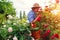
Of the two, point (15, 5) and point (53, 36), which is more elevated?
point (15, 5)

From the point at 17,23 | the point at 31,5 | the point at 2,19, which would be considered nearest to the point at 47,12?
the point at 31,5

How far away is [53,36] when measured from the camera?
1821 millimetres

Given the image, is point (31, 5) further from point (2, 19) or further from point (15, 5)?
point (2, 19)

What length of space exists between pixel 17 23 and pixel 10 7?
0.22m

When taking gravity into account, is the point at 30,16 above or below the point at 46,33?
above

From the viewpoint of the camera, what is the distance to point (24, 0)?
75.5 inches

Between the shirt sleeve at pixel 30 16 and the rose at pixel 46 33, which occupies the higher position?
the shirt sleeve at pixel 30 16

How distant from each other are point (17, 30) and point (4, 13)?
250mm

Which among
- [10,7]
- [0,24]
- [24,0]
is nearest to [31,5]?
[24,0]

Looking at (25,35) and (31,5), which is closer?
(25,35)

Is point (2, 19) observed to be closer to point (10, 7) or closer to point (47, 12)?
point (10, 7)

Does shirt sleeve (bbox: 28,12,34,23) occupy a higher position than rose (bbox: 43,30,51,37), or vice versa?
shirt sleeve (bbox: 28,12,34,23)

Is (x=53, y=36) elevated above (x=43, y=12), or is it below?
below

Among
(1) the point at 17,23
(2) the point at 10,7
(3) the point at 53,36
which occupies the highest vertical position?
(2) the point at 10,7
